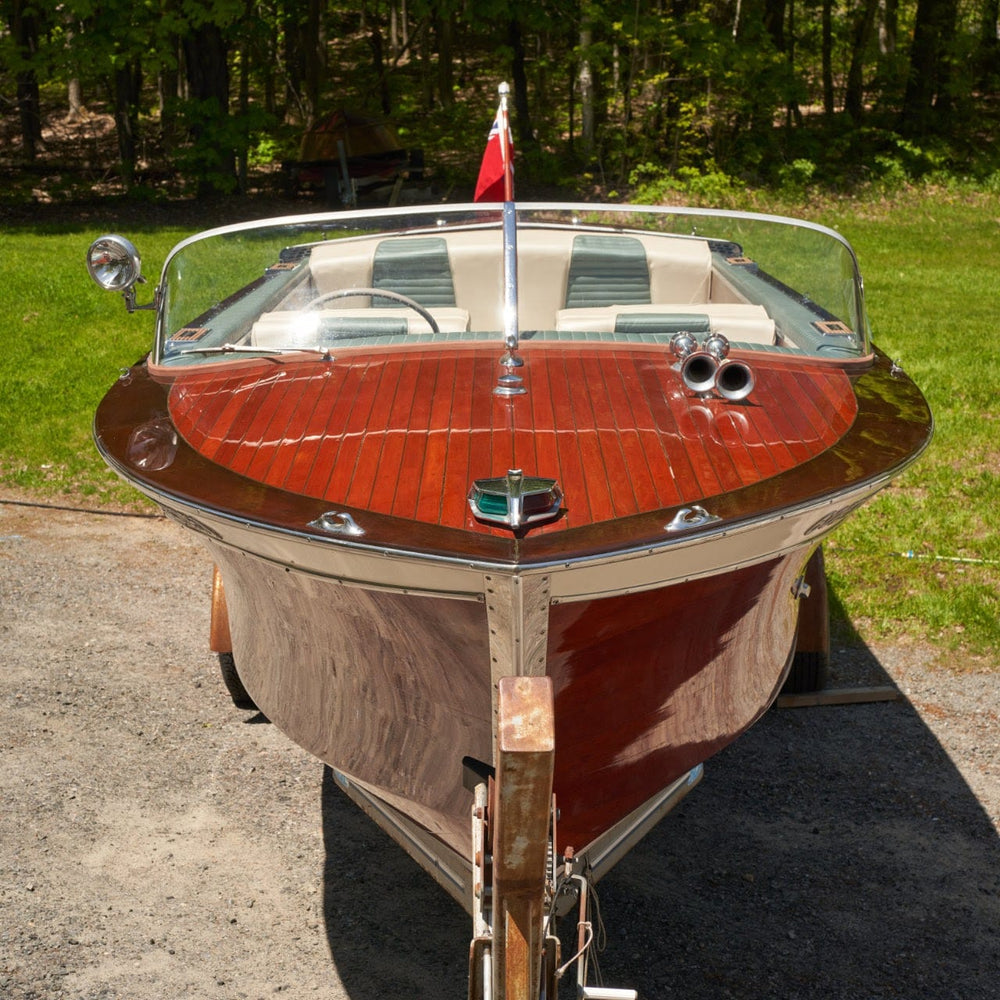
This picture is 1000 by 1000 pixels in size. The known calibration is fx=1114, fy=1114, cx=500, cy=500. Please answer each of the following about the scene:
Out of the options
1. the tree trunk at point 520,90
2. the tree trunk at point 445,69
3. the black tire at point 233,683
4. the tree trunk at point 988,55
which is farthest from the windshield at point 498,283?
the tree trunk at point 445,69

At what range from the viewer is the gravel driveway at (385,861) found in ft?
9.48

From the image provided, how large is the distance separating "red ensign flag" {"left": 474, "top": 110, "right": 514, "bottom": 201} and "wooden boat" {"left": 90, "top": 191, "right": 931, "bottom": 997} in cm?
84

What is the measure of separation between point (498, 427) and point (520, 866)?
104 centimetres

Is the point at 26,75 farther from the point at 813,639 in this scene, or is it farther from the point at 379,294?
the point at 813,639

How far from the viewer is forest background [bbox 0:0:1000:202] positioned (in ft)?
46.5

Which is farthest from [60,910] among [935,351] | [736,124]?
[736,124]

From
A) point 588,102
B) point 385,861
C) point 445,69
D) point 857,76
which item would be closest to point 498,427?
point 385,861

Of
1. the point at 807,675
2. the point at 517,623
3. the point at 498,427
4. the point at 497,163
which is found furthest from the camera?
the point at 497,163

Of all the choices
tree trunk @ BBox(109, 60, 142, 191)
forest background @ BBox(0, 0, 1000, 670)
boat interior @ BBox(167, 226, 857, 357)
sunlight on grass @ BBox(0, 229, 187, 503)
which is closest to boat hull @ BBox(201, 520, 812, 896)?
boat interior @ BBox(167, 226, 857, 357)

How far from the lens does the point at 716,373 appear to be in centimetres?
286

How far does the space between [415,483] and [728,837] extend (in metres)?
1.70

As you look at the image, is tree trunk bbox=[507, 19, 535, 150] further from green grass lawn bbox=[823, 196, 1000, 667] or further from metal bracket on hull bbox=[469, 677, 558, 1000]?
metal bracket on hull bbox=[469, 677, 558, 1000]

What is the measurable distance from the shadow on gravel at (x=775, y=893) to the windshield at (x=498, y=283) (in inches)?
56.4

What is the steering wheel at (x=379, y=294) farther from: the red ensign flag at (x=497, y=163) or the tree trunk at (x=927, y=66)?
the tree trunk at (x=927, y=66)
